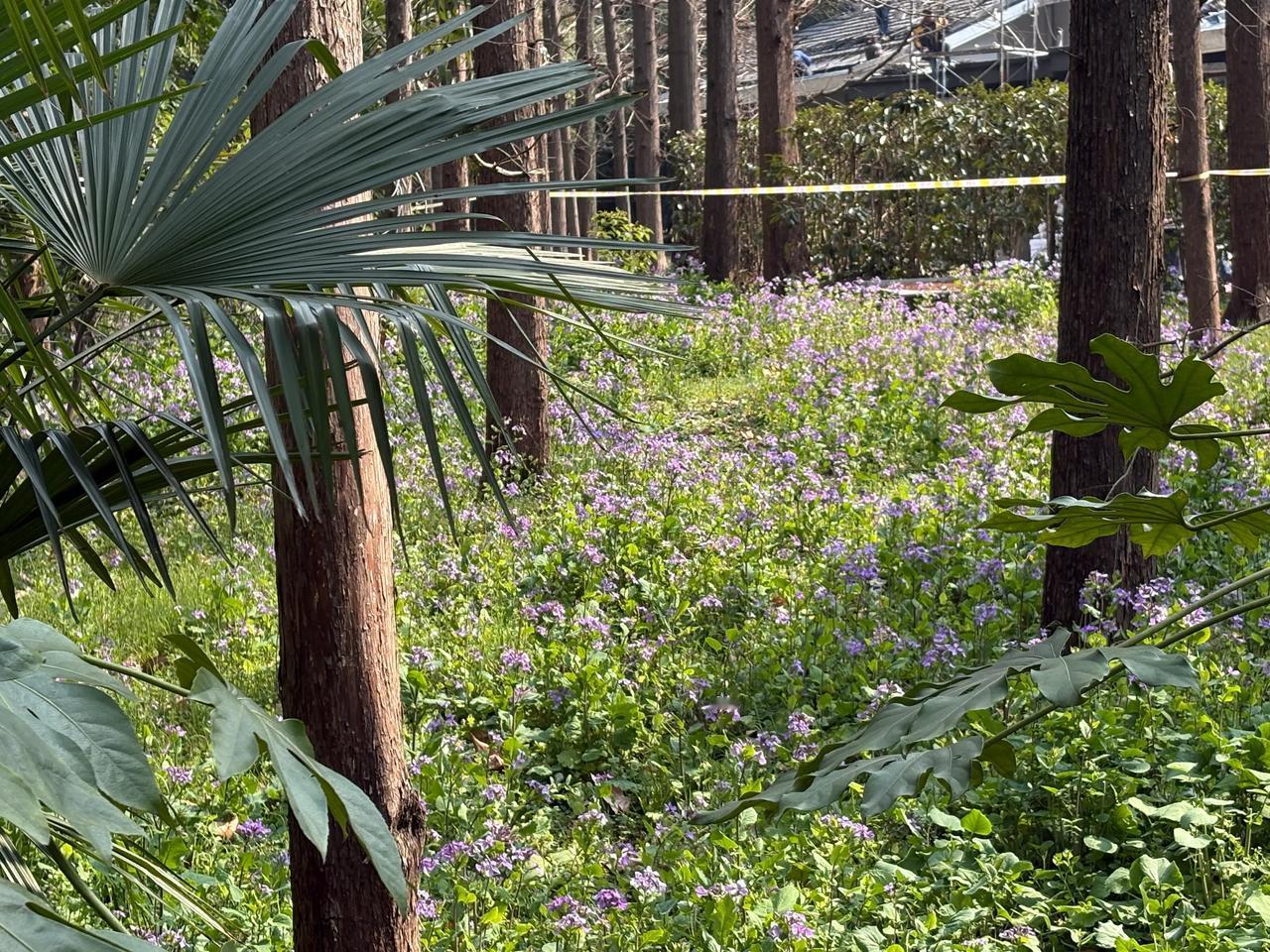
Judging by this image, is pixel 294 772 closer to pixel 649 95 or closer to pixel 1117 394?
pixel 1117 394

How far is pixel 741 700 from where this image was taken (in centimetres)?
511

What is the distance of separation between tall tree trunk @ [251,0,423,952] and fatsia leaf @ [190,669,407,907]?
6.67 ft

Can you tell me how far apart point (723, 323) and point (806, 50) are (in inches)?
1007

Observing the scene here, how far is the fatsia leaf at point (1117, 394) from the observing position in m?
1.03

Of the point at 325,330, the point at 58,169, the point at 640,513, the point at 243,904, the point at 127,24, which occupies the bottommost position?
the point at 243,904

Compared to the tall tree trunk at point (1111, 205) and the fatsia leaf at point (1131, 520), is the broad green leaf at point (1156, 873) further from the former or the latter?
the fatsia leaf at point (1131, 520)

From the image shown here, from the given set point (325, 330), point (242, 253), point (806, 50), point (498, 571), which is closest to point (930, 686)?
point (325, 330)

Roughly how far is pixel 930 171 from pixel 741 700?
13.4m

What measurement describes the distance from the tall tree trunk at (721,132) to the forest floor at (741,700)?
6587mm

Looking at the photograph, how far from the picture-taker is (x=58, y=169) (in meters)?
2.17

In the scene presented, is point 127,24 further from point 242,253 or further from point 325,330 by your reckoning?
point 325,330

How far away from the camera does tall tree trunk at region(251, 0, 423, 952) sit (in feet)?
10.7

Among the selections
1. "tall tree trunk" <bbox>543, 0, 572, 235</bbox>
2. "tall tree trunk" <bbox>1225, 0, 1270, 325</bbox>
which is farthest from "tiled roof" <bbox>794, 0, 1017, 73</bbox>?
"tall tree trunk" <bbox>1225, 0, 1270, 325</bbox>

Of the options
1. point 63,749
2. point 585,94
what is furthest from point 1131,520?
point 585,94
